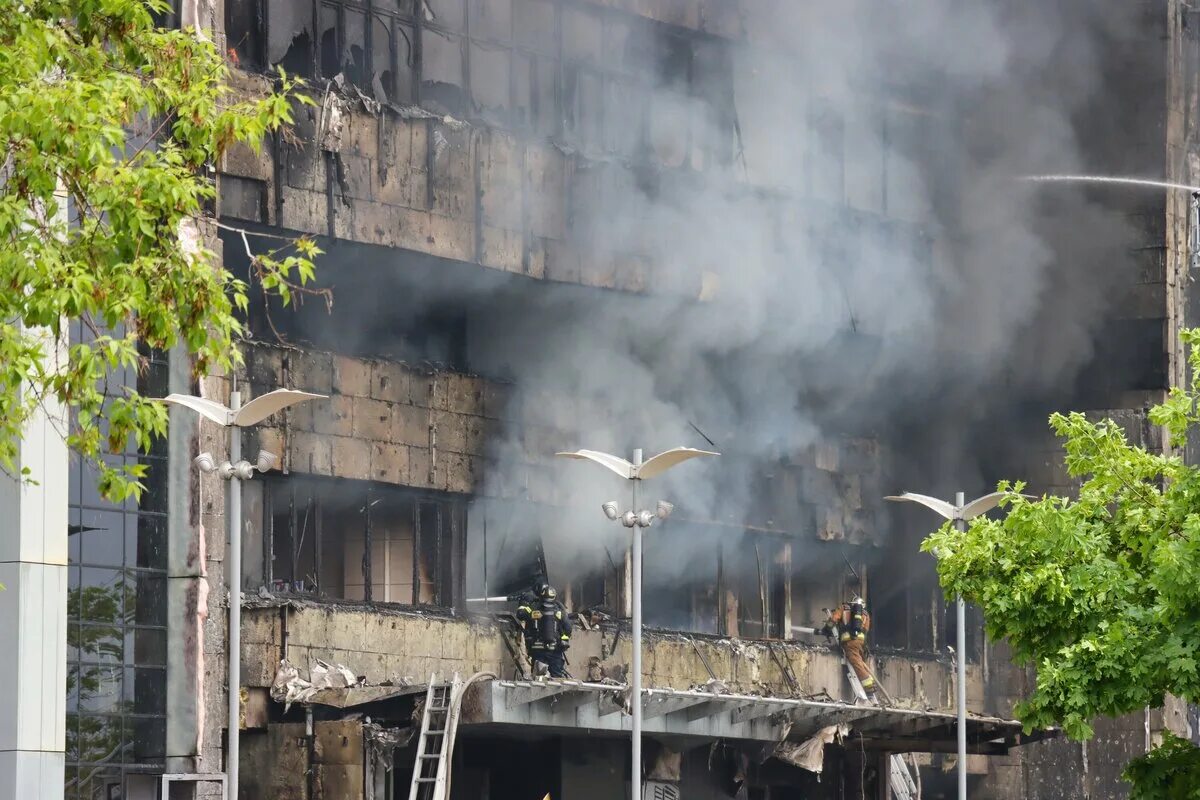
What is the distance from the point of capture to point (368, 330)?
1791 inches

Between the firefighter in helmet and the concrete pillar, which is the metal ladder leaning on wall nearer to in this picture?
the firefighter in helmet

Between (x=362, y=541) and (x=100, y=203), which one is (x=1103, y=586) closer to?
(x=100, y=203)

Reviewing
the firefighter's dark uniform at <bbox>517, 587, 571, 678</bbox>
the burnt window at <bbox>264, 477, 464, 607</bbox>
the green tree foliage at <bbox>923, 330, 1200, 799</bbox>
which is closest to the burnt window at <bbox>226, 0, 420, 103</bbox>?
the burnt window at <bbox>264, 477, 464, 607</bbox>

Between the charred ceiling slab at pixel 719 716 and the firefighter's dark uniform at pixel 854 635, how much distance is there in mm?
2238

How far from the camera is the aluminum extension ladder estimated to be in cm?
3962

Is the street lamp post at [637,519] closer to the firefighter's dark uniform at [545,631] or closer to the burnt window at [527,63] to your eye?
the firefighter's dark uniform at [545,631]

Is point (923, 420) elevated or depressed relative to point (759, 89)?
depressed

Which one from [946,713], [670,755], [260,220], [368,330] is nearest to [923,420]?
[946,713]

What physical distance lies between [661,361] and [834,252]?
18.2 feet

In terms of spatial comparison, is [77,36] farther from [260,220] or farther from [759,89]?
[759,89]

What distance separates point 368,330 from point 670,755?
37.2ft

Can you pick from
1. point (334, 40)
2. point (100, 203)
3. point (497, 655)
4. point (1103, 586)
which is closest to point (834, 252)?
point (497, 655)

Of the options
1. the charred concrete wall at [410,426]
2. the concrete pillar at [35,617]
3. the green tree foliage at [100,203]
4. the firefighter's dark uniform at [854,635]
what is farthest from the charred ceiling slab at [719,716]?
the green tree foliage at [100,203]

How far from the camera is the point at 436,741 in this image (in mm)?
41031
